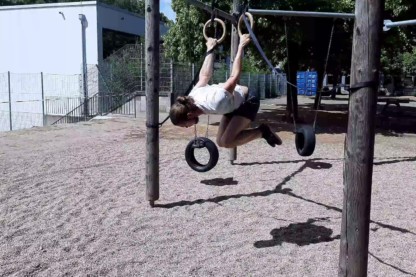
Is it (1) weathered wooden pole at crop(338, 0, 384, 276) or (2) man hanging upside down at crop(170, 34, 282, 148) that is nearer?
(1) weathered wooden pole at crop(338, 0, 384, 276)

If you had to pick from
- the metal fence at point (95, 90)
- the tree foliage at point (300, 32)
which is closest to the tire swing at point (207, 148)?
the tree foliage at point (300, 32)

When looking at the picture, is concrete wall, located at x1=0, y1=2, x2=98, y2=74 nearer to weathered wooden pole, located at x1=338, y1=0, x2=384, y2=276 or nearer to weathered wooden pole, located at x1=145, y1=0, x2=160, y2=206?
weathered wooden pole, located at x1=145, y1=0, x2=160, y2=206

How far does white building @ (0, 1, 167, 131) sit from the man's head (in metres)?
17.3

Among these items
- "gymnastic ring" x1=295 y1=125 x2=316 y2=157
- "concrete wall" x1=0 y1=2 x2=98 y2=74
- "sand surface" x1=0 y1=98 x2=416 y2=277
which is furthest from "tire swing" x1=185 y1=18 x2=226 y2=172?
"concrete wall" x1=0 y1=2 x2=98 y2=74

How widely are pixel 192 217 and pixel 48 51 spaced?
20702mm

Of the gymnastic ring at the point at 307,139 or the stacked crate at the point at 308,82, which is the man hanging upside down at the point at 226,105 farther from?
the stacked crate at the point at 308,82

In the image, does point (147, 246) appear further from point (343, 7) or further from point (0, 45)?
point (0, 45)

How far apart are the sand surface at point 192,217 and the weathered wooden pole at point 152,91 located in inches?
13.9

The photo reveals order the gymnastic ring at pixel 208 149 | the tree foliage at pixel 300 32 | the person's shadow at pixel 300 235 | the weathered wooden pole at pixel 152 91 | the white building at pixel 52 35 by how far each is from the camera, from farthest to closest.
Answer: the white building at pixel 52 35 < the tree foliage at pixel 300 32 < the weathered wooden pole at pixel 152 91 < the gymnastic ring at pixel 208 149 < the person's shadow at pixel 300 235

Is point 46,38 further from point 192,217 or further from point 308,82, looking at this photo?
Result: point 308,82

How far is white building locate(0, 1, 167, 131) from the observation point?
72.2ft

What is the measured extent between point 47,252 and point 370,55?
3077mm

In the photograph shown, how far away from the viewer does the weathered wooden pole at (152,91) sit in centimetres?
521

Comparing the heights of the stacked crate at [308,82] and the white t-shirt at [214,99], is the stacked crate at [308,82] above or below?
above
